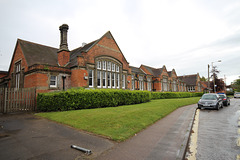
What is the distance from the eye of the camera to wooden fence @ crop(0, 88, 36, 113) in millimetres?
10945

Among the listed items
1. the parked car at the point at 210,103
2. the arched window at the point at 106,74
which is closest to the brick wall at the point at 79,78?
the arched window at the point at 106,74

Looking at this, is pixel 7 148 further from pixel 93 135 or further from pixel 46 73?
pixel 46 73

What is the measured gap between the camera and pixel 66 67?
58.2 ft

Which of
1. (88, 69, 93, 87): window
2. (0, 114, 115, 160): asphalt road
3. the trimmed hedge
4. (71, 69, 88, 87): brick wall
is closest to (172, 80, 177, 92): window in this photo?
the trimmed hedge

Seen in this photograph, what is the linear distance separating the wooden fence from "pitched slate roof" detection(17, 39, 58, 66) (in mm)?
6436

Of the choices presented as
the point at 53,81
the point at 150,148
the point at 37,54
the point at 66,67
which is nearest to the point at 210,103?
the point at 150,148

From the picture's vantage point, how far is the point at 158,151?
14.2ft

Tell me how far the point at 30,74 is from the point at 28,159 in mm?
14995

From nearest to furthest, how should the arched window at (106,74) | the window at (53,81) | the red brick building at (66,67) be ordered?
1. the red brick building at (66,67)
2. the window at (53,81)
3. the arched window at (106,74)

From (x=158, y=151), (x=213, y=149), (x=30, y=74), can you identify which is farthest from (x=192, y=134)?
(x=30, y=74)

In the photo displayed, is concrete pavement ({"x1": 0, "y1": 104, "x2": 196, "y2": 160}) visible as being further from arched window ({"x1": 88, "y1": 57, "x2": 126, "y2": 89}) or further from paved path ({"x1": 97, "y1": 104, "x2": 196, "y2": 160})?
arched window ({"x1": 88, "y1": 57, "x2": 126, "y2": 89})

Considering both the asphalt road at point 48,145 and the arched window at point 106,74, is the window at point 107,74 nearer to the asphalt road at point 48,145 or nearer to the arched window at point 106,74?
the arched window at point 106,74

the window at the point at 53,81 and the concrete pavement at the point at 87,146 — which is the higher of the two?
the window at the point at 53,81

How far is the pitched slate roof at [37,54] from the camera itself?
1805 cm
